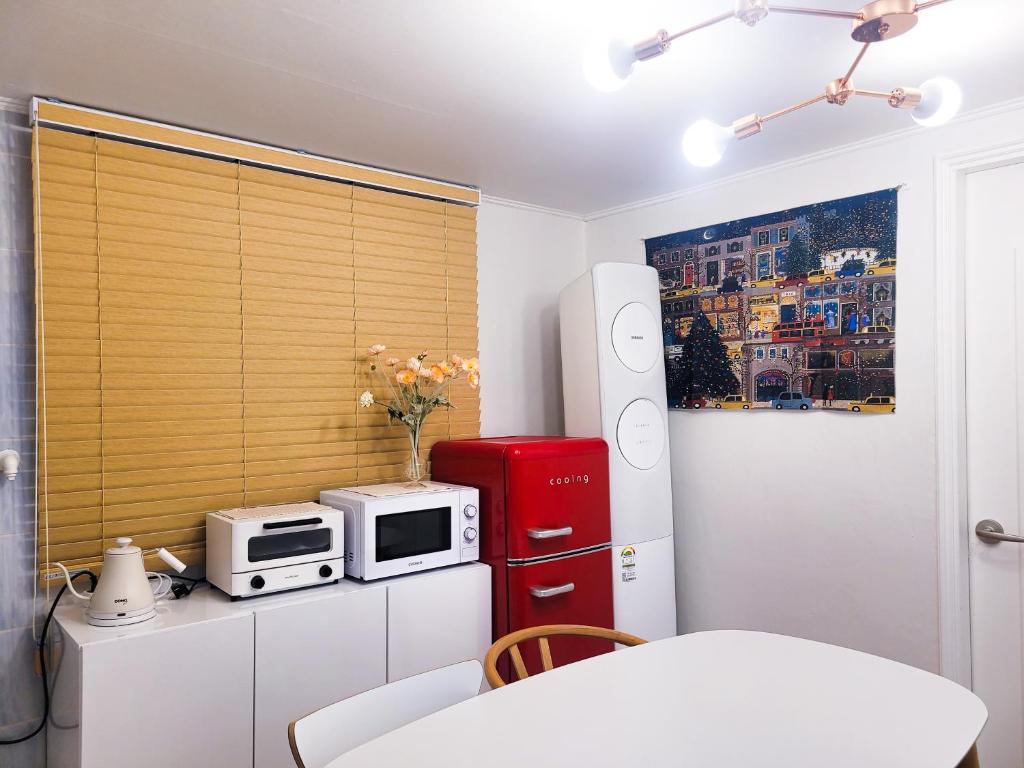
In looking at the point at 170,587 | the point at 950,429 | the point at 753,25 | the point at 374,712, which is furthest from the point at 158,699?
the point at 950,429

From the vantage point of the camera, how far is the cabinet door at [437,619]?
2.50 meters

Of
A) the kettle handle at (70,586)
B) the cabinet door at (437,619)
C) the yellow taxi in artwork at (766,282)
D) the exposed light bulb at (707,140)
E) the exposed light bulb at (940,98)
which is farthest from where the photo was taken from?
the yellow taxi in artwork at (766,282)

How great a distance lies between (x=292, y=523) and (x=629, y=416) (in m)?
1.53

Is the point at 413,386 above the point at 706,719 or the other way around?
above

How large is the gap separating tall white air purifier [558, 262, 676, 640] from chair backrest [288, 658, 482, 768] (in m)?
1.56

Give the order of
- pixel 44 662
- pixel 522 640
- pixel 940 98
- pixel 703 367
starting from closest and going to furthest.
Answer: pixel 940 98, pixel 522 640, pixel 44 662, pixel 703 367

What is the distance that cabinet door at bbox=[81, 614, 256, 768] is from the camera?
191 centimetres

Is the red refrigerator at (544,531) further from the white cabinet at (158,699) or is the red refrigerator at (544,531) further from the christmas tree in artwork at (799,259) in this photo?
the christmas tree in artwork at (799,259)

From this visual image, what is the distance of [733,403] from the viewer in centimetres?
324

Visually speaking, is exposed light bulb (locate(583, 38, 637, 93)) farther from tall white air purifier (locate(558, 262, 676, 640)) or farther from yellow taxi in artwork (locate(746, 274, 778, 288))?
yellow taxi in artwork (locate(746, 274, 778, 288))

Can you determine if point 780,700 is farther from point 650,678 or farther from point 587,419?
point 587,419

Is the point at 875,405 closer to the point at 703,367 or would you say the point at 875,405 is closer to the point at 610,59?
the point at 703,367

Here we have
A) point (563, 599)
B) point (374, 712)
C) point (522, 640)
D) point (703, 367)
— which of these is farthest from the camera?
point (703, 367)

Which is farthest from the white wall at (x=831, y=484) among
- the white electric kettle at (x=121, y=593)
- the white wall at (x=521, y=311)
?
the white electric kettle at (x=121, y=593)
